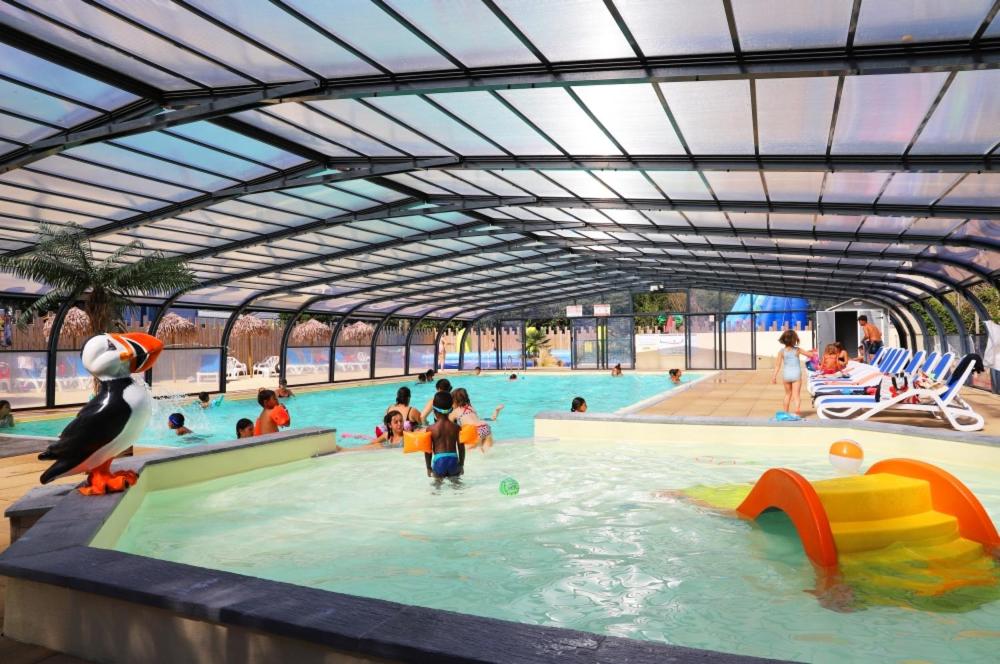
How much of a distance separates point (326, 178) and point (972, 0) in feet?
32.8

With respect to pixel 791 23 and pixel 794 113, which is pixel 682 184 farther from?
pixel 791 23

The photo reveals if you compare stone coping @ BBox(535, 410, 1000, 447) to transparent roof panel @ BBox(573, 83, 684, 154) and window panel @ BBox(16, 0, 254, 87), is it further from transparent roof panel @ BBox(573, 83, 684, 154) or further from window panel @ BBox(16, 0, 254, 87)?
window panel @ BBox(16, 0, 254, 87)

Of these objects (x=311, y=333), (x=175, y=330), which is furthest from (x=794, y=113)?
(x=311, y=333)

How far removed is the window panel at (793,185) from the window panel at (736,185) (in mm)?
188

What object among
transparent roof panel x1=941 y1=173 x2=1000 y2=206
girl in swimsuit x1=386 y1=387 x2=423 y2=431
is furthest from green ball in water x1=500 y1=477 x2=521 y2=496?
transparent roof panel x1=941 y1=173 x2=1000 y2=206

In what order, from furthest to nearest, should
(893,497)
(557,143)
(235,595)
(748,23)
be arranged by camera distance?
(557,143) → (748,23) → (893,497) → (235,595)

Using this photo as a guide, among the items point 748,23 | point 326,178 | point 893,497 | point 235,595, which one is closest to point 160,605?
point 235,595

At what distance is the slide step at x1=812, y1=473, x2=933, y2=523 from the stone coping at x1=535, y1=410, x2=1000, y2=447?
3786mm

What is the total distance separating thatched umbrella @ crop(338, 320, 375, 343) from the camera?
141 feet

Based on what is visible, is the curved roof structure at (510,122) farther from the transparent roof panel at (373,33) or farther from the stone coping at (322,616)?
the stone coping at (322,616)

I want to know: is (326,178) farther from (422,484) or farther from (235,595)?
(235,595)

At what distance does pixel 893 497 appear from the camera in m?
5.19

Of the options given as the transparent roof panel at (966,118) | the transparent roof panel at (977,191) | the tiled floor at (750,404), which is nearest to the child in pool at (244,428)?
the tiled floor at (750,404)

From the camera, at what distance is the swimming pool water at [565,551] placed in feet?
12.8
